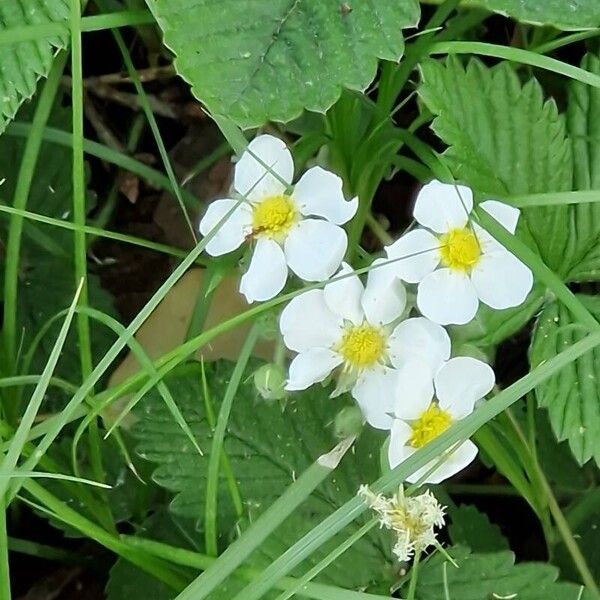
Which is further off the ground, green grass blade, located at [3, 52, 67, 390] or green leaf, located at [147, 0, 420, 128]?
green leaf, located at [147, 0, 420, 128]

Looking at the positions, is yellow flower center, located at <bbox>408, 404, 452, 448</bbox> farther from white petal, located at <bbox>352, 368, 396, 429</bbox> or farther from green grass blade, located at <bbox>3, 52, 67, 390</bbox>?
green grass blade, located at <bbox>3, 52, 67, 390</bbox>

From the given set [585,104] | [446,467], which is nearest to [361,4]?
[585,104]

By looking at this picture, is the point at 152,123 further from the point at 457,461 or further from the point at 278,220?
the point at 457,461

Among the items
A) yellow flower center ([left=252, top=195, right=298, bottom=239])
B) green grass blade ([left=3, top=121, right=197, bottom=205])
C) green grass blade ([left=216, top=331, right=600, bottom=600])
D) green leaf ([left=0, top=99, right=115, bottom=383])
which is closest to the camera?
green grass blade ([left=216, top=331, right=600, bottom=600])

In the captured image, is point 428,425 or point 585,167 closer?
point 428,425

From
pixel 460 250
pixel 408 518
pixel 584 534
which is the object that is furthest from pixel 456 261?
pixel 584 534

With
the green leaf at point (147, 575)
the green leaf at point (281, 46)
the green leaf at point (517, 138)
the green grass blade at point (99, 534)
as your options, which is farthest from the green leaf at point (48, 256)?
the green leaf at point (517, 138)

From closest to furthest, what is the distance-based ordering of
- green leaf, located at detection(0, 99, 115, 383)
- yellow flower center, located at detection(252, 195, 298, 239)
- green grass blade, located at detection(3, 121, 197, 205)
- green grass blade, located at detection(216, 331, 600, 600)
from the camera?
1. green grass blade, located at detection(216, 331, 600, 600)
2. yellow flower center, located at detection(252, 195, 298, 239)
3. green grass blade, located at detection(3, 121, 197, 205)
4. green leaf, located at detection(0, 99, 115, 383)

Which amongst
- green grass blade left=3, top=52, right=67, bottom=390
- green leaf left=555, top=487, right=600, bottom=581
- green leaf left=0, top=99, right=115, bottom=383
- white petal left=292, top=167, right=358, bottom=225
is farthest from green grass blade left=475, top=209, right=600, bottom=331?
green leaf left=0, top=99, right=115, bottom=383
